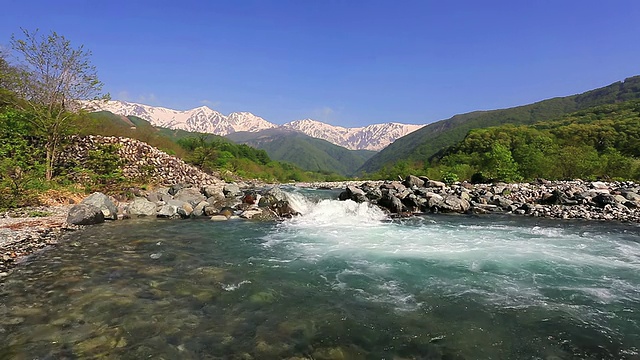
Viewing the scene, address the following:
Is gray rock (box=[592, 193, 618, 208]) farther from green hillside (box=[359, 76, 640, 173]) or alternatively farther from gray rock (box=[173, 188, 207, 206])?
green hillside (box=[359, 76, 640, 173])

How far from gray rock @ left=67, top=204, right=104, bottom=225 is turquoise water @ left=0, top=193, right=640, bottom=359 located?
148 centimetres

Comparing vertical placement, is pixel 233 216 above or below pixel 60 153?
below

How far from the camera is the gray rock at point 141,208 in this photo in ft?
53.9

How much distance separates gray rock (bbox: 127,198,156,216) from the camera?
1644cm

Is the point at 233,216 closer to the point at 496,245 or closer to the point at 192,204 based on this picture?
the point at 192,204

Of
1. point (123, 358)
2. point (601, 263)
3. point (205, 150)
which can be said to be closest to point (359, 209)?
point (601, 263)

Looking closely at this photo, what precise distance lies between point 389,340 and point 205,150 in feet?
159

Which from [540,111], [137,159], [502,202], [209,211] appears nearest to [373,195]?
[502,202]

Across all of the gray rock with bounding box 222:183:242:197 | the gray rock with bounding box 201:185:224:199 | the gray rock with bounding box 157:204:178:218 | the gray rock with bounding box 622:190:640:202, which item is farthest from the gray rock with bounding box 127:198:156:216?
the gray rock with bounding box 622:190:640:202

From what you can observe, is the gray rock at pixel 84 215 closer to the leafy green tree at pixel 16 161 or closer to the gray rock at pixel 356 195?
the leafy green tree at pixel 16 161

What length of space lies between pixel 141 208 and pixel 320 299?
536 inches

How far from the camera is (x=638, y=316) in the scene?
6.17m

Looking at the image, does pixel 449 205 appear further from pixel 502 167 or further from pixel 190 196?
pixel 502 167

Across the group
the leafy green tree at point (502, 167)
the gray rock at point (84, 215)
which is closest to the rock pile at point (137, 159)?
the gray rock at point (84, 215)
